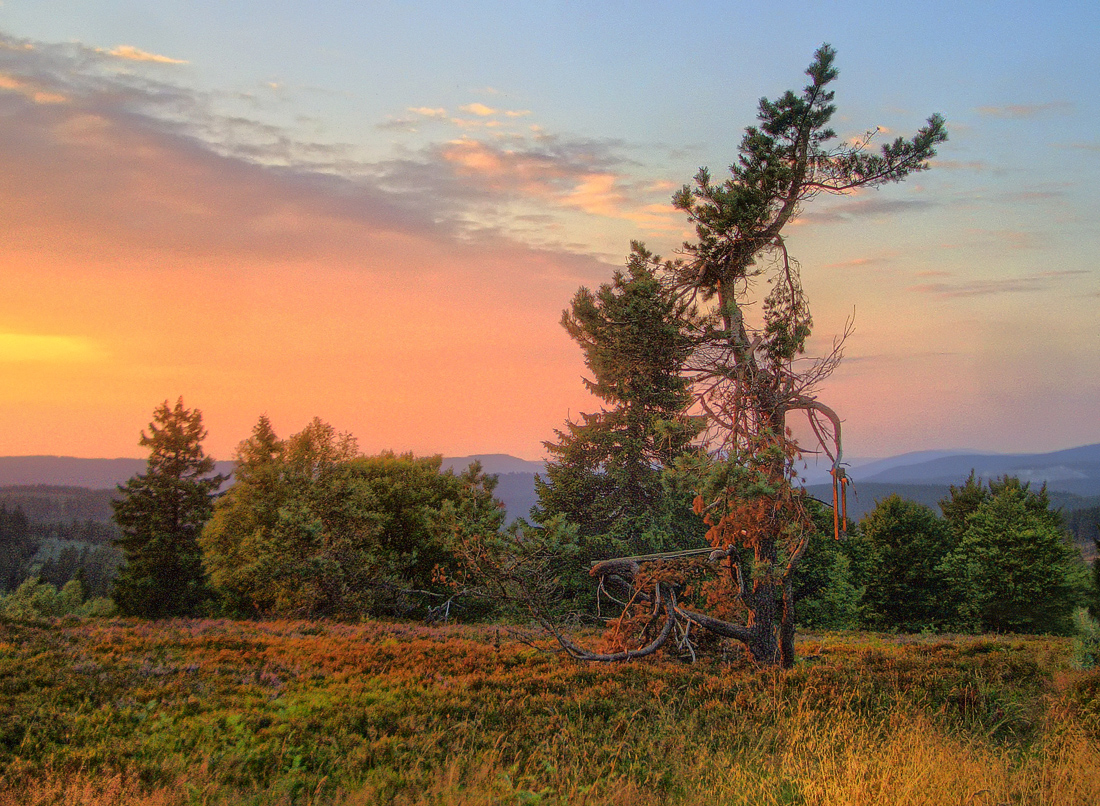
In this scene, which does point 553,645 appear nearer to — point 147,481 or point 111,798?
point 111,798

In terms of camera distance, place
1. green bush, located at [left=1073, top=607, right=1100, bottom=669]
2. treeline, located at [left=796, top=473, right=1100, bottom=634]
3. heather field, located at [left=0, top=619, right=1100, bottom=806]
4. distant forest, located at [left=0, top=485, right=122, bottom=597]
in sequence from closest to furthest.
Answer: heather field, located at [left=0, top=619, right=1100, bottom=806] < green bush, located at [left=1073, top=607, right=1100, bottom=669] < treeline, located at [left=796, top=473, right=1100, bottom=634] < distant forest, located at [left=0, top=485, right=122, bottom=597]

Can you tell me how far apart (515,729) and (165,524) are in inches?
1830

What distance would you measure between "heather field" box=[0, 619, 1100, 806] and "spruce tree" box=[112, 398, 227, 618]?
120 ft

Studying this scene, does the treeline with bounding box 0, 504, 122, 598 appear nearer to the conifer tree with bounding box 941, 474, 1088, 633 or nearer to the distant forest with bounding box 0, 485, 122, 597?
the distant forest with bounding box 0, 485, 122, 597

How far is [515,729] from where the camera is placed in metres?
8.01

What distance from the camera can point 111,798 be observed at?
5.53 m

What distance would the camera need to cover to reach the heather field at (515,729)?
6.02 metres

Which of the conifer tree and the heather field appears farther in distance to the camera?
the conifer tree

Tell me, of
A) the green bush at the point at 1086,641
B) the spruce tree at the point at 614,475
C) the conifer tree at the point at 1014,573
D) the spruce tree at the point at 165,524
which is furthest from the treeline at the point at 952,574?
the spruce tree at the point at 165,524

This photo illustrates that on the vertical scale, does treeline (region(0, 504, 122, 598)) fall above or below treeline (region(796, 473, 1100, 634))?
below

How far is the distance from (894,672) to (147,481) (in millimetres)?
48141

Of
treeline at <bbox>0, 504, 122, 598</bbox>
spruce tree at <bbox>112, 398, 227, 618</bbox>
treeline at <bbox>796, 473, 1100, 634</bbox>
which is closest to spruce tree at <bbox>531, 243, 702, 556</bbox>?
treeline at <bbox>796, 473, 1100, 634</bbox>

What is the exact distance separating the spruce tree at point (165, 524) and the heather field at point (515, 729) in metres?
36.4

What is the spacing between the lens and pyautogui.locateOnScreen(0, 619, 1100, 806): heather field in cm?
602
